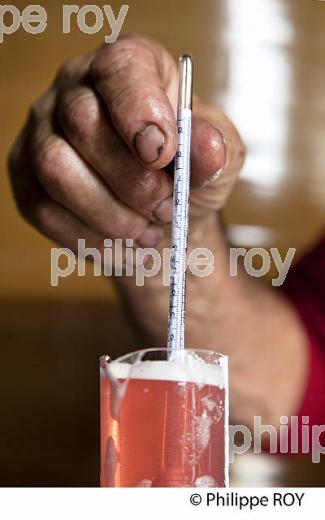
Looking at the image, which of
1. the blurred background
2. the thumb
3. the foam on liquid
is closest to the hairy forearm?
the thumb

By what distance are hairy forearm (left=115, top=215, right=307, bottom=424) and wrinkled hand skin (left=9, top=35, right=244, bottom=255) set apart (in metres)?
0.23

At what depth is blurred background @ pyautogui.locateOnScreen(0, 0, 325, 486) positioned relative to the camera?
126 cm

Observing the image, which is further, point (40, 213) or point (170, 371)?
point (40, 213)

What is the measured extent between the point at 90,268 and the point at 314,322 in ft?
1.36

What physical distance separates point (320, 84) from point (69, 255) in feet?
1.70

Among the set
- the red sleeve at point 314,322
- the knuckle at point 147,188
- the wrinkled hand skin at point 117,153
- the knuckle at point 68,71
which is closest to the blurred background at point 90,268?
the red sleeve at point 314,322

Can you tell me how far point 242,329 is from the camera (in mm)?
984

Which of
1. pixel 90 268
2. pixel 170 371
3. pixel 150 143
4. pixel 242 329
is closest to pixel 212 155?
pixel 150 143

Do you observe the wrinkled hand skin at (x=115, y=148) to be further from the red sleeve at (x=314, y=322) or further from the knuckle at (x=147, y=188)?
the red sleeve at (x=314, y=322)

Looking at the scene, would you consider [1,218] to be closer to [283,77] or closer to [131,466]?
[283,77]

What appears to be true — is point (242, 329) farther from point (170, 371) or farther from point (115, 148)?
point (170, 371)

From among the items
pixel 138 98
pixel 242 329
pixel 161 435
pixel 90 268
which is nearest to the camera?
pixel 161 435

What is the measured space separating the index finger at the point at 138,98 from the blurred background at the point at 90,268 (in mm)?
673

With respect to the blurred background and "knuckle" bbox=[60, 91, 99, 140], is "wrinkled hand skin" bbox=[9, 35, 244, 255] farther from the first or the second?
the blurred background
